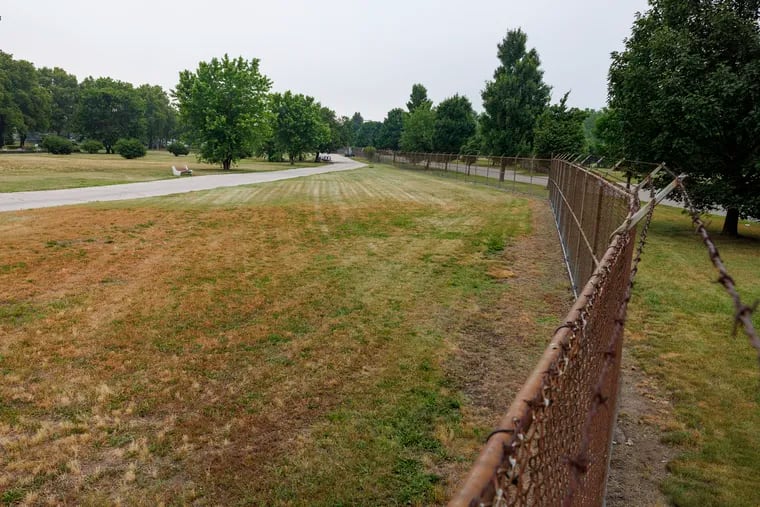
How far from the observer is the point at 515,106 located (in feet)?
120

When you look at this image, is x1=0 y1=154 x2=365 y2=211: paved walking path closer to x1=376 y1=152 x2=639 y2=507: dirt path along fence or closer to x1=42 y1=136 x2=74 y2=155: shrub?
x1=376 y1=152 x2=639 y2=507: dirt path along fence

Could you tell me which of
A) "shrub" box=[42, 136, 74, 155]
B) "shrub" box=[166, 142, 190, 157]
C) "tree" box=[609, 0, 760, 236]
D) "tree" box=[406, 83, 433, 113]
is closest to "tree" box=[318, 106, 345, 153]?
"tree" box=[406, 83, 433, 113]

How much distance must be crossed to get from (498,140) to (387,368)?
3533cm

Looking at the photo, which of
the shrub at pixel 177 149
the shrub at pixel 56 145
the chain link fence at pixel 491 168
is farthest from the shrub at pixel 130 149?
the chain link fence at pixel 491 168

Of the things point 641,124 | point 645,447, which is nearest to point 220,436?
point 645,447

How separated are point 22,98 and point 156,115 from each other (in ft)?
110

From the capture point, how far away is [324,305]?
24.9 ft

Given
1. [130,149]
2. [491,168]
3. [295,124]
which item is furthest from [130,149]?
[491,168]

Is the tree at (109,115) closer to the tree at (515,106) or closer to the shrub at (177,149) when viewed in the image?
the shrub at (177,149)

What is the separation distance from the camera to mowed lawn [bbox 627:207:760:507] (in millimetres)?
3803

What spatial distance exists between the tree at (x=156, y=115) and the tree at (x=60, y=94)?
1299 cm

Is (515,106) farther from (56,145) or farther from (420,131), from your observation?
(56,145)

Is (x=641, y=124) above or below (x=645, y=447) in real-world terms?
above

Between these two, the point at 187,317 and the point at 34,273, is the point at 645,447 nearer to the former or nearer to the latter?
the point at 187,317
